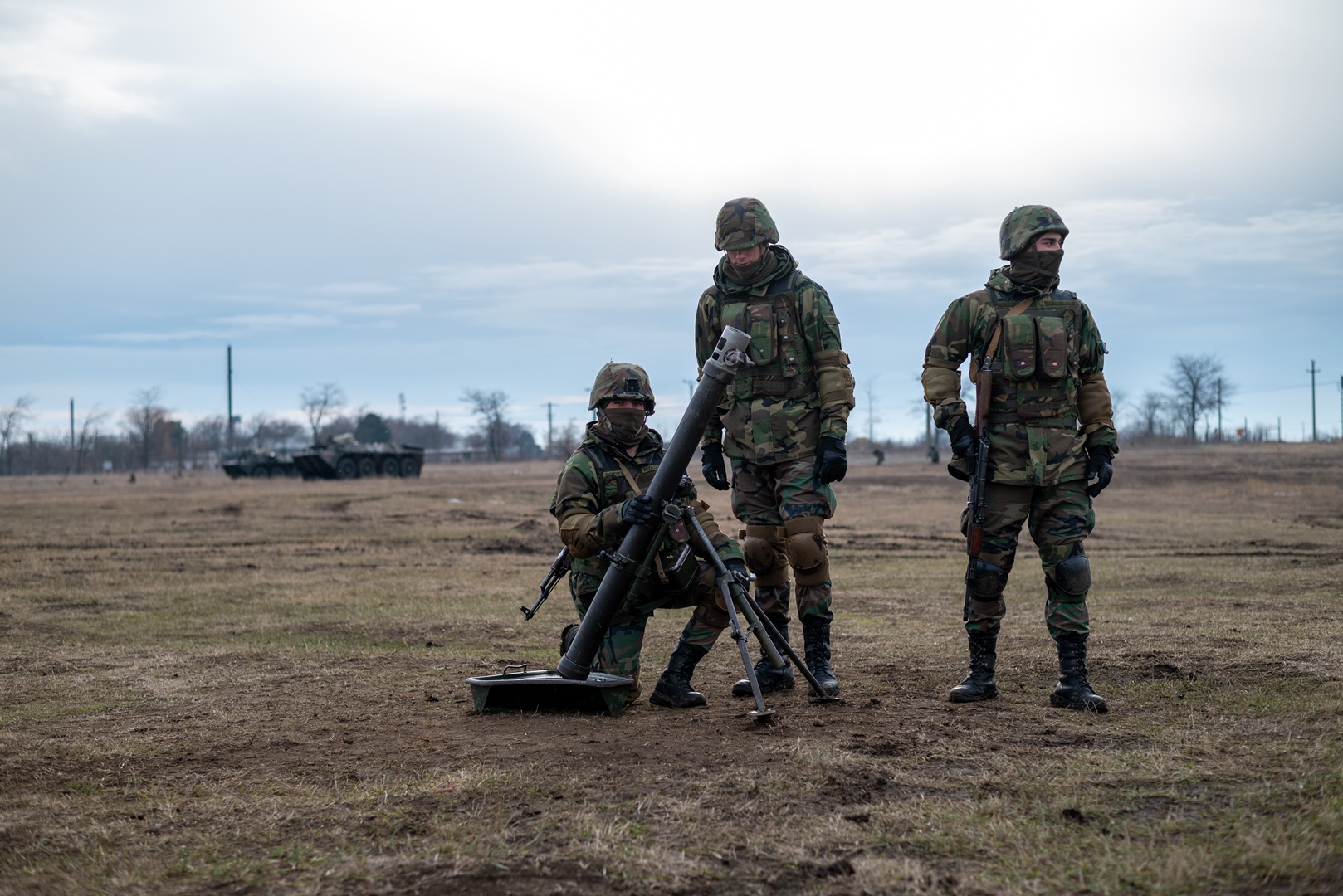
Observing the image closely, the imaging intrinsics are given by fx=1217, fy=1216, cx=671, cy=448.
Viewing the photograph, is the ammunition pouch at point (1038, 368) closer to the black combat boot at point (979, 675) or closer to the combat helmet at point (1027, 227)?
the combat helmet at point (1027, 227)

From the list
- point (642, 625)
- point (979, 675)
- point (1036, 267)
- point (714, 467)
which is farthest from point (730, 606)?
point (1036, 267)

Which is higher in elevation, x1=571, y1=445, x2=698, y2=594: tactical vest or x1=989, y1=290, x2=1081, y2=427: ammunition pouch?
x1=989, y1=290, x2=1081, y2=427: ammunition pouch

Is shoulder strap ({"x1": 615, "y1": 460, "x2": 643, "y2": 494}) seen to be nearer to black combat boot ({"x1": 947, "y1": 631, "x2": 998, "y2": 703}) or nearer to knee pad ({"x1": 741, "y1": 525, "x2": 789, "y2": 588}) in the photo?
knee pad ({"x1": 741, "y1": 525, "x2": 789, "y2": 588})

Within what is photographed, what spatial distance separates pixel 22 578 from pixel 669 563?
9.17 meters

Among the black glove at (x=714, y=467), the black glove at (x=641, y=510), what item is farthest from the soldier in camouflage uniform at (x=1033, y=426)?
the black glove at (x=641, y=510)

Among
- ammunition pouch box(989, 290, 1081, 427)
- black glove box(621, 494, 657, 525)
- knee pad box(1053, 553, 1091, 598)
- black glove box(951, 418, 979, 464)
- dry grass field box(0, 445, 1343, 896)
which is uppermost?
ammunition pouch box(989, 290, 1081, 427)

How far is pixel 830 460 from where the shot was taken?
5.67 m

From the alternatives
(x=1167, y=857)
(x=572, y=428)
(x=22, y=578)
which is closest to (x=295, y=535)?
(x=22, y=578)

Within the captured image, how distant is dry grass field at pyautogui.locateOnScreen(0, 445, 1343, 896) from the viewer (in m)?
3.13

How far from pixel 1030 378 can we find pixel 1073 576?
92 cm

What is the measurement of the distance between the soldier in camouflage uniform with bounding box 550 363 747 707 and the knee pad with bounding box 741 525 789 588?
1.53 feet

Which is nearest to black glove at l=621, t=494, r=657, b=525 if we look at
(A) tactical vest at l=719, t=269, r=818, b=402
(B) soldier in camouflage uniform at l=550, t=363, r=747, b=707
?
(B) soldier in camouflage uniform at l=550, t=363, r=747, b=707

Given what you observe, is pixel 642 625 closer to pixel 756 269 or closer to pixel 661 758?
pixel 661 758

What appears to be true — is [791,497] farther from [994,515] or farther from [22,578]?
[22,578]
